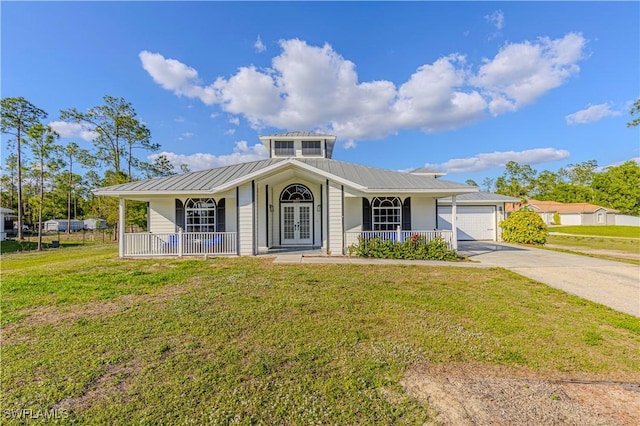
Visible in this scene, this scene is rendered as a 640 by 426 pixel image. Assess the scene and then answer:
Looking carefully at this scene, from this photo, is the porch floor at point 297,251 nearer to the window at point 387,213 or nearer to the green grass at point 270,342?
the window at point 387,213

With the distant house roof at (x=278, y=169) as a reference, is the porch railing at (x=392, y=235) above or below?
below

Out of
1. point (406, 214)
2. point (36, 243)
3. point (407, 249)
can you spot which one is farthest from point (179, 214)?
point (36, 243)

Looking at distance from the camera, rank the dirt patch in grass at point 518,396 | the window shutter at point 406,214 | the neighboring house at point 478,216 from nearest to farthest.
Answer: the dirt patch in grass at point 518,396 → the window shutter at point 406,214 → the neighboring house at point 478,216

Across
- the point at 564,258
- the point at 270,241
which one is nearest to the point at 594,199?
the point at 564,258

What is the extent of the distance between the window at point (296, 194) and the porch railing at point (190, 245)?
3.23m

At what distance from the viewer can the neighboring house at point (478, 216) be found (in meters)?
19.9

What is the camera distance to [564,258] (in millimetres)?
12352

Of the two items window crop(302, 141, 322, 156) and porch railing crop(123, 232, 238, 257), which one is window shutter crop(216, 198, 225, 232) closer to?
porch railing crop(123, 232, 238, 257)

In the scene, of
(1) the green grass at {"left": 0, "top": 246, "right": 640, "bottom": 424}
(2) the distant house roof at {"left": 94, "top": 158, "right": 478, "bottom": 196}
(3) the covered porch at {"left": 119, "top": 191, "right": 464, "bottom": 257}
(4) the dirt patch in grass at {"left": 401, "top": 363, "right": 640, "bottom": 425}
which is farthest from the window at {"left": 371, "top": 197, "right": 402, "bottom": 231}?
(4) the dirt patch in grass at {"left": 401, "top": 363, "right": 640, "bottom": 425}

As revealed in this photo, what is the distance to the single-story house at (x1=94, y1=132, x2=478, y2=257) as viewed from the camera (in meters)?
12.2

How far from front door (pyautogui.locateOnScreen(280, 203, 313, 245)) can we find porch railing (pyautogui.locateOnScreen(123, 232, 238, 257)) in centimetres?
287

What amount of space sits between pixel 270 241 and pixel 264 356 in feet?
34.1

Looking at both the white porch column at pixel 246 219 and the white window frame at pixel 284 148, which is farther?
the white window frame at pixel 284 148

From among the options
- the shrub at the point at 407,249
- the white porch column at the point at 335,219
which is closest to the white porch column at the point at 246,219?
the white porch column at the point at 335,219
